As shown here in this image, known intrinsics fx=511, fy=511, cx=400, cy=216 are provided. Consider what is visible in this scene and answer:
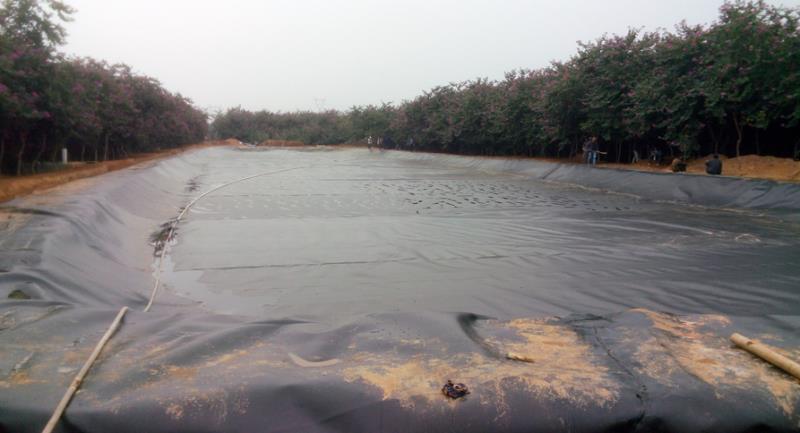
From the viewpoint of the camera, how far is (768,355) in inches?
79.7

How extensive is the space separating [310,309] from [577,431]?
7.40 ft

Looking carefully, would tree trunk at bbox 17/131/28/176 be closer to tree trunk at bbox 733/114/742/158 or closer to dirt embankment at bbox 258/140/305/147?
tree trunk at bbox 733/114/742/158

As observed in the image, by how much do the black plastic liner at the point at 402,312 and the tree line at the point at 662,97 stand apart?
8.77 ft

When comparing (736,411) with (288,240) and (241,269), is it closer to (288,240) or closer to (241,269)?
(241,269)

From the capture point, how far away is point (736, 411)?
5.81ft

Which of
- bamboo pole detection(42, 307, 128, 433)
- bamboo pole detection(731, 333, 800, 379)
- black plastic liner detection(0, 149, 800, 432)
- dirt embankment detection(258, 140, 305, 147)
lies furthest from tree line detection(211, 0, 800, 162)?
dirt embankment detection(258, 140, 305, 147)

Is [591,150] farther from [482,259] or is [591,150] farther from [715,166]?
[482,259]

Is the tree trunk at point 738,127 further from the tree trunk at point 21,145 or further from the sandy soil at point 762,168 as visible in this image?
the tree trunk at point 21,145

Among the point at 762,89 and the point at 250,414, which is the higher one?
the point at 762,89

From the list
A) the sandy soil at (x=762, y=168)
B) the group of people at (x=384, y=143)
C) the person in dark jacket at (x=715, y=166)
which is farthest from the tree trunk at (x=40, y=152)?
the group of people at (x=384, y=143)

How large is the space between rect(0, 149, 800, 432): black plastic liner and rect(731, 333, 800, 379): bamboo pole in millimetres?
32

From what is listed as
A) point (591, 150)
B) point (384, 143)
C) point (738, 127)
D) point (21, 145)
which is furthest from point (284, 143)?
point (738, 127)

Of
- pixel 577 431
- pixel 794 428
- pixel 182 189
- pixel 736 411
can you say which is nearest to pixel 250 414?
pixel 577 431

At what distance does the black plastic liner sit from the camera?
1721 millimetres
